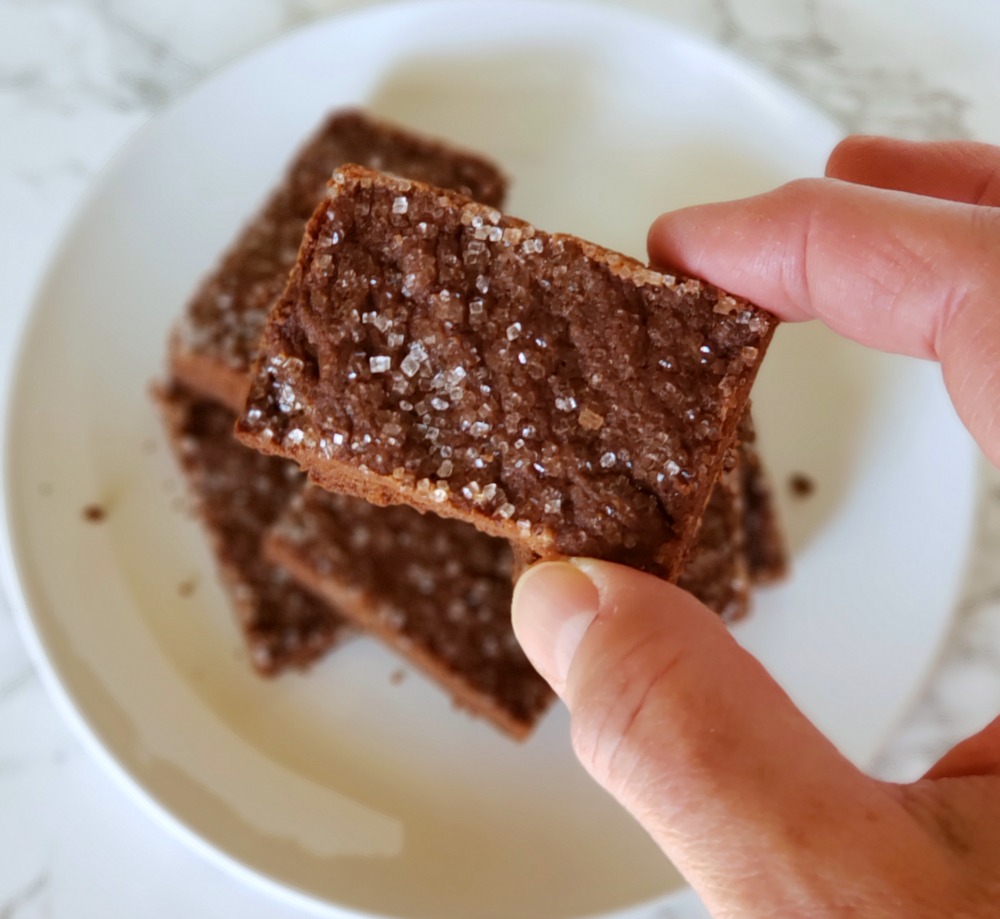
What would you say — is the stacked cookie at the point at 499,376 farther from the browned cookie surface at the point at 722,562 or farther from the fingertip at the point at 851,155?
the browned cookie surface at the point at 722,562

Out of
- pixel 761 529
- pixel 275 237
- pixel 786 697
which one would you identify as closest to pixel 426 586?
pixel 761 529

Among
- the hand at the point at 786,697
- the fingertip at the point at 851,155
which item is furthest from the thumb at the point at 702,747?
the fingertip at the point at 851,155

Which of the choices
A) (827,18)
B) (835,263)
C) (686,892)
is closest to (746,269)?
(835,263)

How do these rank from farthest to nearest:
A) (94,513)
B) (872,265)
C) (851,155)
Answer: (94,513)
(851,155)
(872,265)

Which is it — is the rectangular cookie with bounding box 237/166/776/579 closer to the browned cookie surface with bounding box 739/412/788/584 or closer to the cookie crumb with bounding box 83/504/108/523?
the browned cookie surface with bounding box 739/412/788/584

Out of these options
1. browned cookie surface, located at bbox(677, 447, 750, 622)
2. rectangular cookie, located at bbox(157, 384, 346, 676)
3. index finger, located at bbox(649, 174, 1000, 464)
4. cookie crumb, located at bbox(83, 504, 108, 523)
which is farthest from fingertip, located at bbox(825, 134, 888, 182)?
cookie crumb, located at bbox(83, 504, 108, 523)

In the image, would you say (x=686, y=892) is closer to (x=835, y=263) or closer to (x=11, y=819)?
(x=835, y=263)

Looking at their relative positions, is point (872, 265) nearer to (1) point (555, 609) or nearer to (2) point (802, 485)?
(1) point (555, 609)
